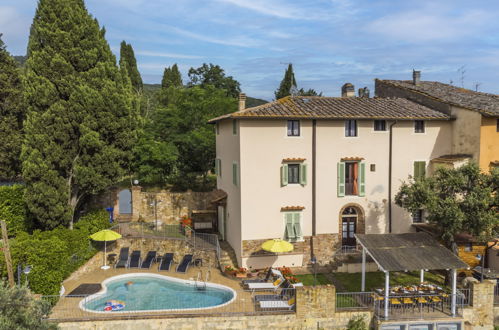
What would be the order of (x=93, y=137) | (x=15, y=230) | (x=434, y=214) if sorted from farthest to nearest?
(x=15, y=230) → (x=93, y=137) → (x=434, y=214)

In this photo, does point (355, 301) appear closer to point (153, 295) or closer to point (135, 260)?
point (153, 295)

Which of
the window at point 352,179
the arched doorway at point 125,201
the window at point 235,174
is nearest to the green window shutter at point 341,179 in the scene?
the window at point 352,179

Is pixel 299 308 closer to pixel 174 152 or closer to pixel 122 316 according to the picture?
pixel 122 316

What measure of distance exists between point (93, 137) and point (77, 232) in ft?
19.1

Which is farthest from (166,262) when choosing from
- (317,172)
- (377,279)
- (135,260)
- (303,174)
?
(377,279)

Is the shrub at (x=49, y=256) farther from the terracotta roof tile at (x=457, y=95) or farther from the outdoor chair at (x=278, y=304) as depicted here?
the terracotta roof tile at (x=457, y=95)

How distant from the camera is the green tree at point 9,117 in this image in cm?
3000

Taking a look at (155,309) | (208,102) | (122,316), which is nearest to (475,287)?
(155,309)

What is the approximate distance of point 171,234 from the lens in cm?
A: 2486

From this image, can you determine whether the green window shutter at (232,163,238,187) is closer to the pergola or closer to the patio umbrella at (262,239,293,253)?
the patio umbrella at (262,239,293,253)

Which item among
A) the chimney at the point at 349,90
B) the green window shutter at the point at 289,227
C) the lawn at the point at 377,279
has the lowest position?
the lawn at the point at 377,279

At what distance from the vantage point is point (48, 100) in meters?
21.4

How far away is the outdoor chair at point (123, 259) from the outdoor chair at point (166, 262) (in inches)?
85.5

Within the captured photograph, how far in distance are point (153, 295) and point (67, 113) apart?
1212cm
